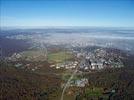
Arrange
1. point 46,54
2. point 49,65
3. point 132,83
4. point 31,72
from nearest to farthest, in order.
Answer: point 132,83 < point 31,72 < point 49,65 < point 46,54

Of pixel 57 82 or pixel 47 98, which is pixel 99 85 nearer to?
pixel 57 82

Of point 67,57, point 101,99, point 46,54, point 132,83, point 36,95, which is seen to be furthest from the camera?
point 46,54

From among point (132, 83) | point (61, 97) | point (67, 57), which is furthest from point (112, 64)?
point (61, 97)

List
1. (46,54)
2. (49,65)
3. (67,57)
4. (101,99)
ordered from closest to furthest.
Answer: (101,99) → (49,65) → (67,57) → (46,54)

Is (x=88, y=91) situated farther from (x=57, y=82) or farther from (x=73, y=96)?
(x=57, y=82)

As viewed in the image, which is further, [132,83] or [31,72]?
[31,72]

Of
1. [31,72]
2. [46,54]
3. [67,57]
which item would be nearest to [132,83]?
[31,72]
